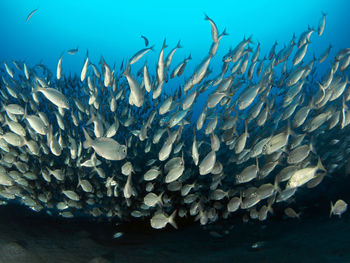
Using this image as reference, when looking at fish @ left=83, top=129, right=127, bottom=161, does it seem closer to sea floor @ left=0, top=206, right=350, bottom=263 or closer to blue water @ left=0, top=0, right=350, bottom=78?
sea floor @ left=0, top=206, right=350, bottom=263

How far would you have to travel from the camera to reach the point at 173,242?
5.67m

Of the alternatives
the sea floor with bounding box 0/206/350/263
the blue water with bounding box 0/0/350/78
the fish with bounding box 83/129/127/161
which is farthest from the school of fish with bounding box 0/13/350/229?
the blue water with bounding box 0/0/350/78

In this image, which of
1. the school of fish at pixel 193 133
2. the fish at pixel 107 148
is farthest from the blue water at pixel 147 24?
the fish at pixel 107 148

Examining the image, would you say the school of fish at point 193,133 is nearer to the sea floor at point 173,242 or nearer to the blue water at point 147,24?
the sea floor at point 173,242

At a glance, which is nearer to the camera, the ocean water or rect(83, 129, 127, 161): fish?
rect(83, 129, 127, 161): fish

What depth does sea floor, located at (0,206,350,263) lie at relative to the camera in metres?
4.00

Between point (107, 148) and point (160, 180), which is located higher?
point (160, 180)

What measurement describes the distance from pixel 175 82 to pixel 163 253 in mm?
46999

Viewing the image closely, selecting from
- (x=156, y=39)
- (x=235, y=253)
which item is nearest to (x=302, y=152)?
(x=235, y=253)

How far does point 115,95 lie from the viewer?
538 cm

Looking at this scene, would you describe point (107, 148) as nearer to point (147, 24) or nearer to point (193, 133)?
point (193, 133)

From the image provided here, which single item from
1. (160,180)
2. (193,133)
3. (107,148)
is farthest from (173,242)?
(107,148)

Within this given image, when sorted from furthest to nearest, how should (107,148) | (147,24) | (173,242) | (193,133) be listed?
(147,24) → (173,242) → (193,133) → (107,148)

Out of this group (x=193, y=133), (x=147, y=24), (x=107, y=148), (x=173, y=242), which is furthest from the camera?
(x=147, y=24)
